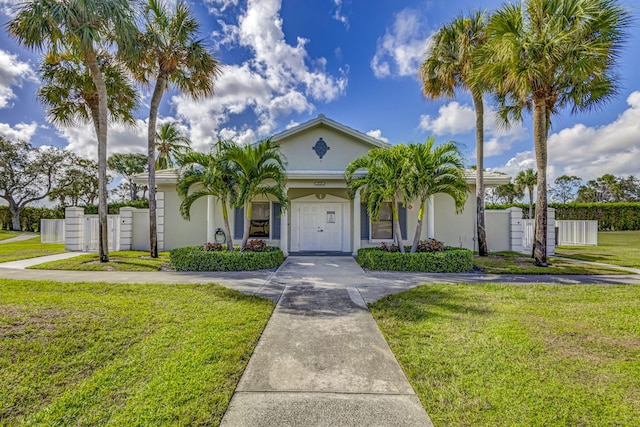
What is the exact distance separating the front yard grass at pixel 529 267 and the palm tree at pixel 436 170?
7.53 ft

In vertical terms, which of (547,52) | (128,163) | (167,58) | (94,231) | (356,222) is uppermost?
(128,163)

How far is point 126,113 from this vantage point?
1203 cm

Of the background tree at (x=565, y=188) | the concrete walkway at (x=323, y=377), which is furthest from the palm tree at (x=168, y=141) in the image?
the background tree at (x=565, y=188)

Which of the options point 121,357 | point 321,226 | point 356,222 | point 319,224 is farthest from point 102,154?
point 356,222

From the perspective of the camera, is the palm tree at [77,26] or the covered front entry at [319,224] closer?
the palm tree at [77,26]

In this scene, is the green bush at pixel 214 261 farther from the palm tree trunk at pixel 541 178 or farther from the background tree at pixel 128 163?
the background tree at pixel 128 163

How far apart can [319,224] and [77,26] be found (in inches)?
418

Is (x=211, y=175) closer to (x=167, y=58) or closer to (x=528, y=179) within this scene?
(x=167, y=58)

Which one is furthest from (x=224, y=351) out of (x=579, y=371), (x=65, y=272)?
(x=65, y=272)

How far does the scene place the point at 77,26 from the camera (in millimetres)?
8578

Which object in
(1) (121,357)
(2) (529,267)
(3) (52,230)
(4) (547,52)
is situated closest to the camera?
(1) (121,357)

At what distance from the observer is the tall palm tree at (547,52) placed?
8.09 metres

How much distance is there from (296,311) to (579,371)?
3.90 metres

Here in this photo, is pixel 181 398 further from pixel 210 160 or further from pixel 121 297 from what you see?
pixel 210 160
